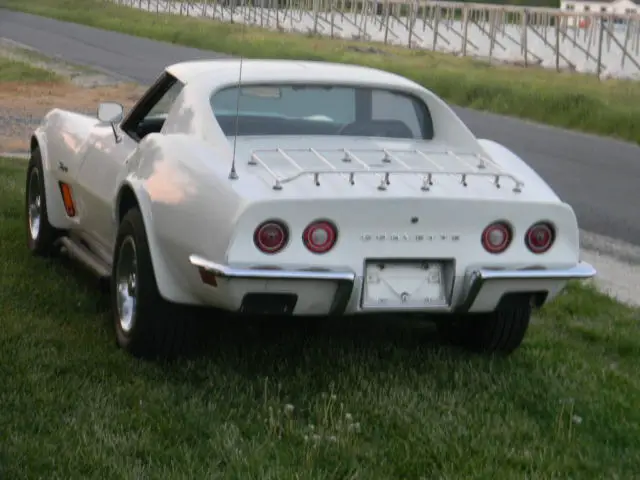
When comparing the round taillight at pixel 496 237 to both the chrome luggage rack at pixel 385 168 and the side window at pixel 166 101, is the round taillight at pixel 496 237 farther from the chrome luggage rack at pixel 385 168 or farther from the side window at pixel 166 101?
the side window at pixel 166 101

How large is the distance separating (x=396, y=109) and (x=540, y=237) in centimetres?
143

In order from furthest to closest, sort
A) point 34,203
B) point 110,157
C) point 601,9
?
1. point 601,9
2. point 34,203
3. point 110,157

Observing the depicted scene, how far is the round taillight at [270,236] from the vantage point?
15.5ft

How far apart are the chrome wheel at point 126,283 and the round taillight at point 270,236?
2.92 feet

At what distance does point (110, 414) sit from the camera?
184 inches

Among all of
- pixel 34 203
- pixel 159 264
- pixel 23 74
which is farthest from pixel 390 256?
pixel 23 74

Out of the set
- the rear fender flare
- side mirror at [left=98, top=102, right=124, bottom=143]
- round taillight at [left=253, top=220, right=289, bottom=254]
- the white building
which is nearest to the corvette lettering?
round taillight at [left=253, top=220, right=289, bottom=254]

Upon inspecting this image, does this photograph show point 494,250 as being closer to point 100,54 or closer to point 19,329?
point 19,329

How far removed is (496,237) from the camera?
16.6 ft

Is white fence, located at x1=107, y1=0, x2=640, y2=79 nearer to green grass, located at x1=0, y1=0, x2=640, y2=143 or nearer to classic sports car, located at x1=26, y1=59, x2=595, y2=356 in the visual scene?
green grass, located at x1=0, y1=0, x2=640, y2=143

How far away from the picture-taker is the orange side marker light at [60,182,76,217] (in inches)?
270

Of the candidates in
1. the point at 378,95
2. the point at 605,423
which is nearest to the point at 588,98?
the point at 378,95

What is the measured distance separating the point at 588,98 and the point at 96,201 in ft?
46.3

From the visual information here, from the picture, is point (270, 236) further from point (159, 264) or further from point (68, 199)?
point (68, 199)
